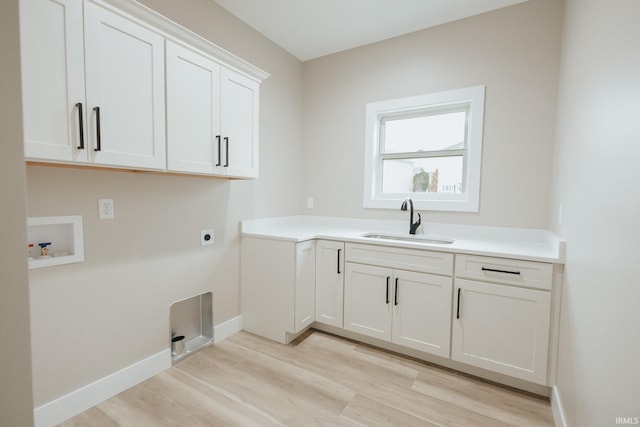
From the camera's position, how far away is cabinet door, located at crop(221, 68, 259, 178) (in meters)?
2.05

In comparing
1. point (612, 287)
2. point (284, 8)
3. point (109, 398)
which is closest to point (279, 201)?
point (284, 8)

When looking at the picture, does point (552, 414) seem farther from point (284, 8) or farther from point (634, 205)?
point (284, 8)

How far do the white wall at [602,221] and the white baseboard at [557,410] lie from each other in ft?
0.19

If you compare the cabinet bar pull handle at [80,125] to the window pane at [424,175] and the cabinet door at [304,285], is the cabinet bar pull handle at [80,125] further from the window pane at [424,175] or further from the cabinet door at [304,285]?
the window pane at [424,175]

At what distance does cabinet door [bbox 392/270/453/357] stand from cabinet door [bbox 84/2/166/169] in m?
1.85

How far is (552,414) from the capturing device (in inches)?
65.0

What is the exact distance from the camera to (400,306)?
2176 millimetres

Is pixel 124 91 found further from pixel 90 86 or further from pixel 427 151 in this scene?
pixel 427 151

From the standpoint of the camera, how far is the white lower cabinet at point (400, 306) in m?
2.03

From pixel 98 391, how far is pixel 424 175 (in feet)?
9.68

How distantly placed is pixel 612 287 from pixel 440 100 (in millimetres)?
2022

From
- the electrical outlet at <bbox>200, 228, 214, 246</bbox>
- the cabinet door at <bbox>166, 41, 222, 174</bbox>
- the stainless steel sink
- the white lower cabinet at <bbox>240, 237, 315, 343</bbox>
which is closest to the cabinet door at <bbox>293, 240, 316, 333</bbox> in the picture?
the white lower cabinet at <bbox>240, 237, 315, 343</bbox>

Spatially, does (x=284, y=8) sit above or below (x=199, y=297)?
above

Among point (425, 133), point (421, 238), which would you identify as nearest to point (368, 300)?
point (421, 238)
